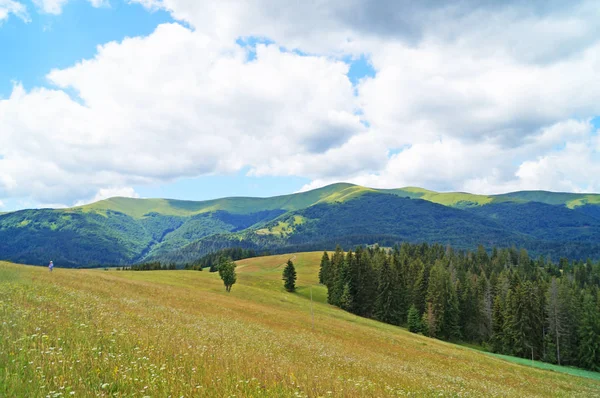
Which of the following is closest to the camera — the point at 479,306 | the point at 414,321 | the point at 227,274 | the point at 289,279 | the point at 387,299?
the point at 227,274

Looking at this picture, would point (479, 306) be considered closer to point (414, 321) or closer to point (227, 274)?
point (414, 321)

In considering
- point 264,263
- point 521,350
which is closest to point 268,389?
point 521,350

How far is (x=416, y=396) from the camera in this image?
1180cm

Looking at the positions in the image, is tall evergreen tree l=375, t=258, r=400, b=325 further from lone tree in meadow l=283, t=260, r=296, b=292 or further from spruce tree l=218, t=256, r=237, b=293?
spruce tree l=218, t=256, r=237, b=293

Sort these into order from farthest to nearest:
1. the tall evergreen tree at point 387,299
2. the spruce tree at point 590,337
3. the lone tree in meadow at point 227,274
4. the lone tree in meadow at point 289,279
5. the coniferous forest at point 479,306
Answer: the lone tree in meadow at point 289,279, the tall evergreen tree at point 387,299, the lone tree in meadow at point 227,274, the coniferous forest at point 479,306, the spruce tree at point 590,337

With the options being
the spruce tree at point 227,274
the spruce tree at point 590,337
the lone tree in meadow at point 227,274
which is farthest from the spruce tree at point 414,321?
the lone tree in meadow at point 227,274

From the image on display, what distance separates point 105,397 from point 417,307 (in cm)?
9125

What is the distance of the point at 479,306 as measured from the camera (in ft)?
295

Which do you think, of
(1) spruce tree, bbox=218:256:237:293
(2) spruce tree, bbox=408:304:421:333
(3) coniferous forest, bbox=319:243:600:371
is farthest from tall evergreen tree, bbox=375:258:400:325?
(1) spruce tree, bbox=218:256:237:293

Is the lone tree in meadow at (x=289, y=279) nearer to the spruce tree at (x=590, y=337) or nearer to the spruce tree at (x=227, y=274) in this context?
the spruce tree at (x=227, y=274)

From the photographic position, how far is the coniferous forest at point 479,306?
238 feet

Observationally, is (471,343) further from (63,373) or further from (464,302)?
(63,373)

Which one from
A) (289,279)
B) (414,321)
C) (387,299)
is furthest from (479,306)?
(289,279)

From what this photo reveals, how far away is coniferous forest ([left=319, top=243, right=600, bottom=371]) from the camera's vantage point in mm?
72625
